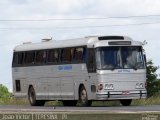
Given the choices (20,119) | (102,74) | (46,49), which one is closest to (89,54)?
(102,74)

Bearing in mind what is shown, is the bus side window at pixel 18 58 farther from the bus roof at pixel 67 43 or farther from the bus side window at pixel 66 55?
the bus side window at pixel 66 55

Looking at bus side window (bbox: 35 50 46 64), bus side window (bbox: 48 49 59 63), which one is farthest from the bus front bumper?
bus side window (bbox: 35 50 46 64)

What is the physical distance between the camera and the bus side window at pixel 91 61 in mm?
38344

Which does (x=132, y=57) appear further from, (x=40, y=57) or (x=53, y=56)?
(x=40, y=57)

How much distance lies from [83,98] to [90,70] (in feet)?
5.28

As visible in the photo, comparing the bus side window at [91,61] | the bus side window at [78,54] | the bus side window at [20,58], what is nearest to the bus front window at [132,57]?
the bus side window at [91,61]

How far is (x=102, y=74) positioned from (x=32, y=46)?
812cm

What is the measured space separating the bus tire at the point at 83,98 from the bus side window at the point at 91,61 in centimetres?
120

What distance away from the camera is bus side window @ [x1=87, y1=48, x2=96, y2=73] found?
38.3m

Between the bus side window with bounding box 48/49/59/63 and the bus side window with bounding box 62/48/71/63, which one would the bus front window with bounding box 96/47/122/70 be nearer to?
the bus side window with bounding box 62/48/71/63

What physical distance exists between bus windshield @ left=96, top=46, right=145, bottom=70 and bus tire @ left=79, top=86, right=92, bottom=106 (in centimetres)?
180

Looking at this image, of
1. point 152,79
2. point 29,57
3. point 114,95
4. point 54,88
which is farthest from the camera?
point 152,79

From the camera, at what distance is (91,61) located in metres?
38.6

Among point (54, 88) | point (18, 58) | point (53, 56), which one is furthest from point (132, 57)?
point (18, 58)
